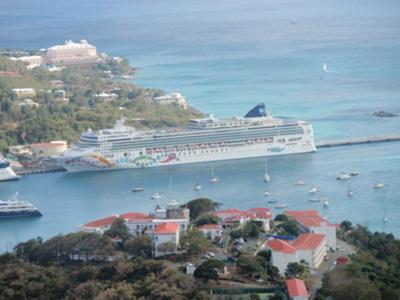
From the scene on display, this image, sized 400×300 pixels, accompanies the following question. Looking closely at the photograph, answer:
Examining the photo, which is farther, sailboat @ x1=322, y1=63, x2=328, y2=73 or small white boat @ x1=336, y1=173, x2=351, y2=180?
sailboat @ x1=322, y1=63, x2=328, y2=73

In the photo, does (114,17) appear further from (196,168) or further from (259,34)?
(196,168)

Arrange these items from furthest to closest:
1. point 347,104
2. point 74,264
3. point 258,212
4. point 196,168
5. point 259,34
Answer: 1. point 259,34
2. point 347,104
3. point 196,168
4. point 258,212
5. point 74,264

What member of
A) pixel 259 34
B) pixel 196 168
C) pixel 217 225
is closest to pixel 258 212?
pixel 217 225

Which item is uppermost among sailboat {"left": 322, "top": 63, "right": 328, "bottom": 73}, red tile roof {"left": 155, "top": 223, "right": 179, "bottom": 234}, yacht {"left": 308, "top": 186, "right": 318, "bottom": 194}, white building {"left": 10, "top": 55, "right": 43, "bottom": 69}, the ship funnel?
white building {"left": 10, "top": 55, "right": 43, "bottom": 69}

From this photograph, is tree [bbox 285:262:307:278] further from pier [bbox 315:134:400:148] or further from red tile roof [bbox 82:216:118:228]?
pier [bbox 315:134:400:148]

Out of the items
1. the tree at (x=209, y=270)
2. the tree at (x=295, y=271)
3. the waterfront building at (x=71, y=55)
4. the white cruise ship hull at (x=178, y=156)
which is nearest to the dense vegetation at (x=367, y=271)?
the tree at (x=295, y=271)

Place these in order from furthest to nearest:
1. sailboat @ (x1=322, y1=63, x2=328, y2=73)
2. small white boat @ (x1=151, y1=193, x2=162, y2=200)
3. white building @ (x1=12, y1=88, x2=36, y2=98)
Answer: sailboat @ (x1=322, y1=63, x2=328, y2=73) → white building @ (x1=12, y1=88, x2=36, y2=98) → small white boat @ (x1=151, y1=193, x2=162, y2=200)

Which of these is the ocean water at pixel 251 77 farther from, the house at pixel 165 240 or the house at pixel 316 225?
the house at pixel 165 240

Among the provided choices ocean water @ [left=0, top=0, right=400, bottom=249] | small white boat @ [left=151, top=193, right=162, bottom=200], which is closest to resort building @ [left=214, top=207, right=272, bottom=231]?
ocean water @ [left=0, top=0, right=400, bottom=249]
